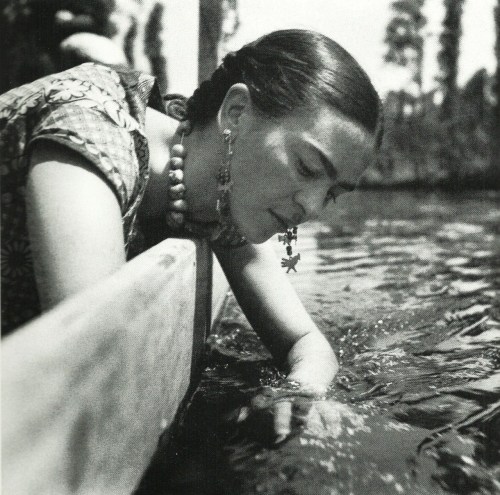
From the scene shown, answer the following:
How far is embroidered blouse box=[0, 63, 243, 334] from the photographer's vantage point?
48.6 inches

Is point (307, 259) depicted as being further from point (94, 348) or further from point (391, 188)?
point (391, 188)

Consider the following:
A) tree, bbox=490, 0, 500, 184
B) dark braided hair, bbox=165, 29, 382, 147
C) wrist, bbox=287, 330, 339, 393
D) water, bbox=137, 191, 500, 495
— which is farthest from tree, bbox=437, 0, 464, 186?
dark braided hair, bbox=165, 29, 382, 147

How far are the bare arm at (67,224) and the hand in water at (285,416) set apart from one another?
525mm

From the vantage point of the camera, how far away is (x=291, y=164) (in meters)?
1.56

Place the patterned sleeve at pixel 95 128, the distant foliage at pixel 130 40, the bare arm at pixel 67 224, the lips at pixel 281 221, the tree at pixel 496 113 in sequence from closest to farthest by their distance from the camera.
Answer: the bare arm at pixel 67 224 → the patterned sleeve at pixel 95 128 → the lips at pixel 281 221 → the tree at pixel 496 113 → the distant foliage at pixel 130 40

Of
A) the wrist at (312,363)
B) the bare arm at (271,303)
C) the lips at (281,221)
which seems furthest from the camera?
the bare arm at (271,303)

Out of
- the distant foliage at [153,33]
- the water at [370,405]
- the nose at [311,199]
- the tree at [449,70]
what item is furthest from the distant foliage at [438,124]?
the nose at [311,199]

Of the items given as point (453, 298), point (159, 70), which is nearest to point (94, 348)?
point (453, 298)

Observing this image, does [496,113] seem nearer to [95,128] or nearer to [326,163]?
[326,163]

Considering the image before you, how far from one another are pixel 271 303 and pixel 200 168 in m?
0.54

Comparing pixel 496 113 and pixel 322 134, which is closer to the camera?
pixel 322 134

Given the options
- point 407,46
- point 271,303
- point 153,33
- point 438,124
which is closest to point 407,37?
point 407,46

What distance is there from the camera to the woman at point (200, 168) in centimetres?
116

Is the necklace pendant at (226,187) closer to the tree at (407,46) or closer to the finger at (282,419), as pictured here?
the finger at (282,419)
